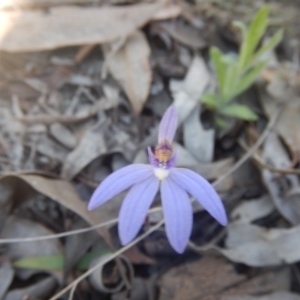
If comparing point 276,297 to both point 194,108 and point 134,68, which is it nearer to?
point 194,108

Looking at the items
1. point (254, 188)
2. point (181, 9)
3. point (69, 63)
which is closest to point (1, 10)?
point (69, 63)

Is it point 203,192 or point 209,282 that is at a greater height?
point 203,192

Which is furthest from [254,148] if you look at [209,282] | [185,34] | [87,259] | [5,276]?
[5,276]

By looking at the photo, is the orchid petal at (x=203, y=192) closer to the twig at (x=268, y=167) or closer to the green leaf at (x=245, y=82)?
the twig at (x=268, y=167)

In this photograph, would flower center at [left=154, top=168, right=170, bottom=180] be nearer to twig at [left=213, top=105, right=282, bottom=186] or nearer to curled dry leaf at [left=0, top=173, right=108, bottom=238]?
curled dry leaf at [left=0, top=173, right=108, bottom=238]

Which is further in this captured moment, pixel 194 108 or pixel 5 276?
pixel 194 108

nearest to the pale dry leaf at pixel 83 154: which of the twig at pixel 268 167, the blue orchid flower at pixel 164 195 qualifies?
the blue orchid flower at pixel 164 195

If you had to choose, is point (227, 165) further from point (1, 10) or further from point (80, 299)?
point (1, 10)
